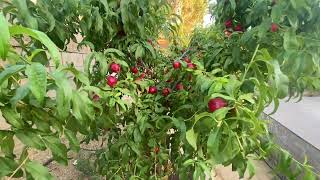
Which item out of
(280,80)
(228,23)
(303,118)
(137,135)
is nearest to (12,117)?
(280,80)

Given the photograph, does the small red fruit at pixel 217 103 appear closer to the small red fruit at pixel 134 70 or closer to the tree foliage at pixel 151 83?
the tree foliage at pixel 151 83

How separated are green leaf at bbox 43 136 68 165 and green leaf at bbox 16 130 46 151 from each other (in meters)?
0.02

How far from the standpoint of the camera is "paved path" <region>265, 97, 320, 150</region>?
335 cm

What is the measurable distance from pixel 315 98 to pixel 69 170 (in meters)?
4.57

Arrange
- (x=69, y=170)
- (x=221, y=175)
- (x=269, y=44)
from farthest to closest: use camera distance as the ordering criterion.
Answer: (x=221, y=175) < (x=69, y=170) < (x=269, y=44)

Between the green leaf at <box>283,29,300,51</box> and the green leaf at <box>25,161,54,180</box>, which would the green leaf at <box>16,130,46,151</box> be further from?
the green leaf at <box>283,29,300,51</box>

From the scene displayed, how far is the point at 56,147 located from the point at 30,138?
7cm

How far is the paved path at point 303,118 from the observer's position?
3.35m

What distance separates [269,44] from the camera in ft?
3.84

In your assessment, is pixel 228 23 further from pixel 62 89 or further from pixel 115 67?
pixel 62 89

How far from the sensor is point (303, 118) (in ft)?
13.4

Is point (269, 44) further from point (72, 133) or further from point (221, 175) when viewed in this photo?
point (221, 175)

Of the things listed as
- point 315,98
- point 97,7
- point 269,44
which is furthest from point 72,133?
point 315,98

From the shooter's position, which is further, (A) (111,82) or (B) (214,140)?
(A) (111,82)
